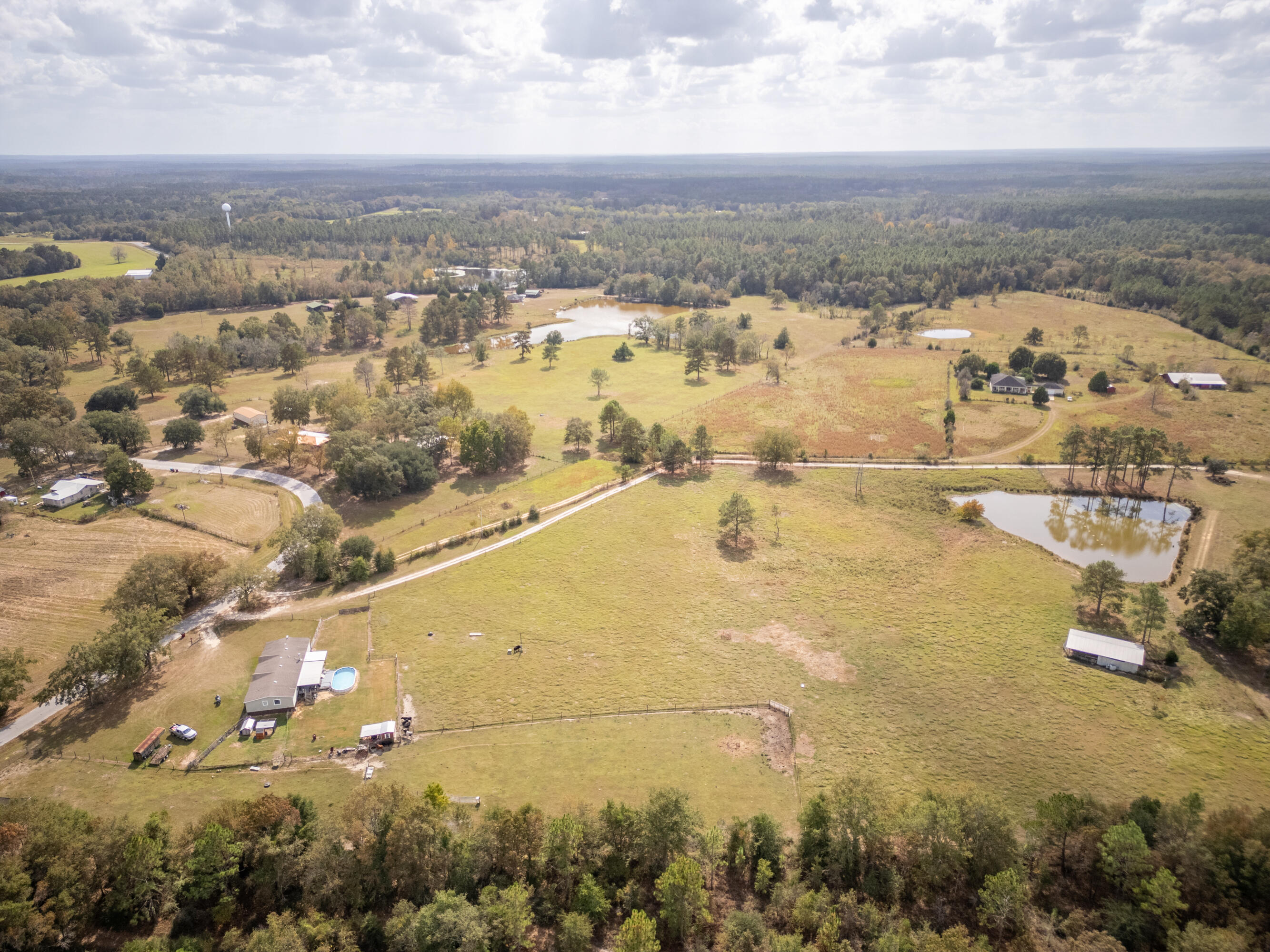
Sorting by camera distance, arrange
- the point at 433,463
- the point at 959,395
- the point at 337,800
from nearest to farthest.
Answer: the point at 337,800
the point at 433,463
the point at 959,395

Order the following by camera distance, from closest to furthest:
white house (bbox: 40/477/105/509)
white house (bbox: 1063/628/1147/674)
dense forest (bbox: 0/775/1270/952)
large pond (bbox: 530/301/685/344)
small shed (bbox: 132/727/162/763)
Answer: dense forest (bbox: 0/775/1270/952) → small shed (bbox: 132/727/162/763) → white house (bbox: 1063/628/1147/674) → white house (bbox: 40/477/105/509) → large pond (bbox: 530/301/685/344)

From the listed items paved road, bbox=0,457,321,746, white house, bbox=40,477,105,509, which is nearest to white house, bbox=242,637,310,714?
paved road, bbox=0,457,321,746

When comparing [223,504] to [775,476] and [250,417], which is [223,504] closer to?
[250,417]

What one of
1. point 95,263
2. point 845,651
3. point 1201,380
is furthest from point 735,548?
point 95,263

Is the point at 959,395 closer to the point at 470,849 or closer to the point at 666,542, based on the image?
the point at 666,542

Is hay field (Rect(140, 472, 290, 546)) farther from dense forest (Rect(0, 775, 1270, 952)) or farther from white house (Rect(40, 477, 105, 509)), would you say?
dense forest (Rect(0, 775, 1270, 952))

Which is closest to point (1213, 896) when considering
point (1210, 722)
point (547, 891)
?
point (1210, 722)
